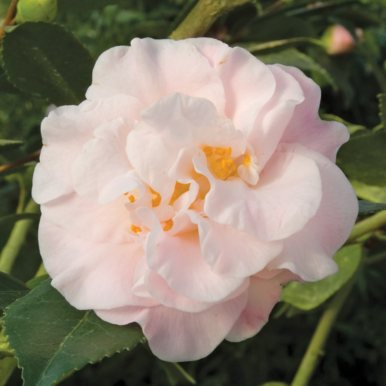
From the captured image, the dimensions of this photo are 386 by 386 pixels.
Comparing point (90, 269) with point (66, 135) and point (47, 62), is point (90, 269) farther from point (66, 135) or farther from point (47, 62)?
point (47, 62)

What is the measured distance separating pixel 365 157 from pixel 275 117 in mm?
280

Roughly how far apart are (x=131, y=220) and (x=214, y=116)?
109 millimetres

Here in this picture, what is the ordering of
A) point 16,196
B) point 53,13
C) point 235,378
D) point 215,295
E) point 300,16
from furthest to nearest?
point 16,196
point 235,378
point 300,16
point 53,13
point 215,295

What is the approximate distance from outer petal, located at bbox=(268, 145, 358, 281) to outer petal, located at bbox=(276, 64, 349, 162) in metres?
0.03

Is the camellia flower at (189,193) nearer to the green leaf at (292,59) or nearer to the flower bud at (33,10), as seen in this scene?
the flower bud at (33,10)

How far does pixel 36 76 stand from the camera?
521 millimetres

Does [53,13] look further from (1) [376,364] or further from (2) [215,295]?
(1) [376,364]

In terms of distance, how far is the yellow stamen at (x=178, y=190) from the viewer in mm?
390

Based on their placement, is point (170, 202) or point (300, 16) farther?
point (300, 16)

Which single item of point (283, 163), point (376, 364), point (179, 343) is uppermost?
point (283, 163)

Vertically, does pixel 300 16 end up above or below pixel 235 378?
above

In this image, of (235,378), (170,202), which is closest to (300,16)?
(170,202)

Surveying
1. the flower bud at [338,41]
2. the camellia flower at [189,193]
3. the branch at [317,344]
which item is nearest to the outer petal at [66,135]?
the camellia flower at [189,193]

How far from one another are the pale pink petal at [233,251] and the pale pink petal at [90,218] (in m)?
0.07
